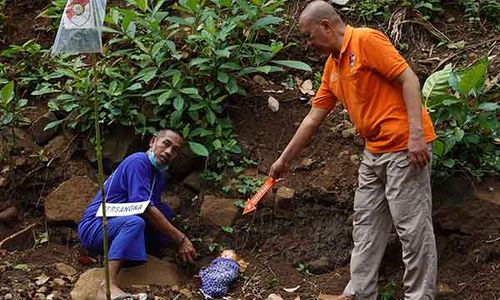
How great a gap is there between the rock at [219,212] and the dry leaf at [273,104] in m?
0.87

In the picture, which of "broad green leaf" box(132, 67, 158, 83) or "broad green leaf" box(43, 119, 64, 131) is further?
"broad green leaf" box(43, 119, 64, 131)

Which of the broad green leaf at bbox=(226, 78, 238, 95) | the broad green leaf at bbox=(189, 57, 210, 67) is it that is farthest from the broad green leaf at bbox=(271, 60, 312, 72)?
the broad green leaf at bbox=(189, 57, 210, 67)

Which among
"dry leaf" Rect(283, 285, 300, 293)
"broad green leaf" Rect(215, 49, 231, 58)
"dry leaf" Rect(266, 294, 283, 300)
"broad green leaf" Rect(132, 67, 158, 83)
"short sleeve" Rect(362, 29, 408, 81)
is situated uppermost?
"short sleeve" Rect(362, 29, 408, 81)

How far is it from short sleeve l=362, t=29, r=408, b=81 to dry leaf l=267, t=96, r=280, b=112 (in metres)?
1.83

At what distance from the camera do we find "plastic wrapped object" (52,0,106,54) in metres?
3.43

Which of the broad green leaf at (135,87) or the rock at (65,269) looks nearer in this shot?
the rock at (65,269)

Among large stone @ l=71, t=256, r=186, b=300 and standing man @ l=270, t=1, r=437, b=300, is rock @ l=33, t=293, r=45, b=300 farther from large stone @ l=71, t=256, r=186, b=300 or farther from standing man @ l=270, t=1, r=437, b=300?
standing man @ l=270, t=1, r=437, b=300

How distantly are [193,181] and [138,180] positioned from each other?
749 millimetres

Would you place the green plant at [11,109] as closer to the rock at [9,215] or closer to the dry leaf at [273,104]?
the rock at [9,215]

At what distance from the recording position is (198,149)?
5059 millimetres

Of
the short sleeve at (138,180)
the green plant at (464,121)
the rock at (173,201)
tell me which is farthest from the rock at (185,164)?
the green plant at (464,121)

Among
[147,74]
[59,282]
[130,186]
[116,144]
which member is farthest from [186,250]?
[147,74]

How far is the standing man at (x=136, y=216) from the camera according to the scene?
4.46 m

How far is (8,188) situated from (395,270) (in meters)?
2.79
